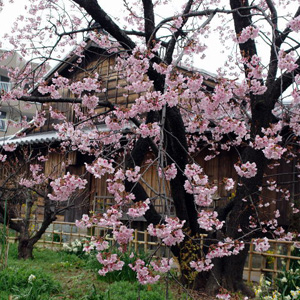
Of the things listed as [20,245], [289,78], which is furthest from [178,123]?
[20,245]

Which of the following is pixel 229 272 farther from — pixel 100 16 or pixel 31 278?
pixel 100 16

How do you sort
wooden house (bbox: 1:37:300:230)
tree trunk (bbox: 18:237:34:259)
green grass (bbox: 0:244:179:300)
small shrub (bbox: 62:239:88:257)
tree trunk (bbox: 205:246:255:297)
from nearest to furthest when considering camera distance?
green grass (bbox: 0:244:179:300), tree trunk (bbox: 205:246:255:297), tree trunk (bbox: 18:237:34:259), wooden house (bbox: 1:37:300:230), small shrub (bbox: 62:239:88:257)

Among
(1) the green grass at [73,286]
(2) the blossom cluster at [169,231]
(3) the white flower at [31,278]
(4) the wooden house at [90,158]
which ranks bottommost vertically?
(1) the green grass at [73,286]

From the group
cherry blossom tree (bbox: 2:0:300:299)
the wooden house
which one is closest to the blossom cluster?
cherry blossom tree (bbox: 2:0:300:299)

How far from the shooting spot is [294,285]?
197 inches

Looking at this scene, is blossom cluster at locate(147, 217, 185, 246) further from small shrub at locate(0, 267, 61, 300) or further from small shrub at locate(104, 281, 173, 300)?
small shrub at locate(0, 267, 61, 300)

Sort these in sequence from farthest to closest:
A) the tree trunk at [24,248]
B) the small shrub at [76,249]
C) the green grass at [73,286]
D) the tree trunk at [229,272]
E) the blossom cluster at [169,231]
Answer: the small shrub at [76,249]
the tree trunk at [24,248]
the tree trunk at [229,272]
the green grass at [73,286]
the blossom cluster at [169,231]

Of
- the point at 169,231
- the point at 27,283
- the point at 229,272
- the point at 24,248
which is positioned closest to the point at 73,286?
the point at 27,283

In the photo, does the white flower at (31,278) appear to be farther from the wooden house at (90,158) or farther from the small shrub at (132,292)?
the wooden house at (90,158)

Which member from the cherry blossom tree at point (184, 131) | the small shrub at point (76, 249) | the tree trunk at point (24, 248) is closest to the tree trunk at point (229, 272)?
the cherry blossom tree at point (184, 131)

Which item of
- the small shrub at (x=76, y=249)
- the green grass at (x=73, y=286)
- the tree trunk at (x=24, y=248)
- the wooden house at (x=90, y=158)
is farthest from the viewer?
the small shrub at (x=76, y=249)

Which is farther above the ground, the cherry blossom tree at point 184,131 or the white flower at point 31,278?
the cherry blossom tree at point 184,131

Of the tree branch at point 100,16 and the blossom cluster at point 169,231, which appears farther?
the tree branch at point 100,16

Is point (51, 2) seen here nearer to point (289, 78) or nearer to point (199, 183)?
point (289, 78)
